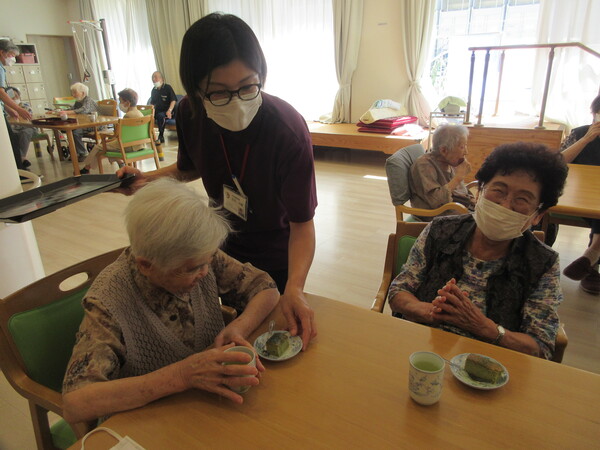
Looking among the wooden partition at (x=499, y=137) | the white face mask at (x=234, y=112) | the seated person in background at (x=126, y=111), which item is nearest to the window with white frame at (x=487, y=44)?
the wooden partition at (x=499, y=137)

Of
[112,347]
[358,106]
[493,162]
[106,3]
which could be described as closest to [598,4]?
[358,106]

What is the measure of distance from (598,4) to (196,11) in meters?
6.99

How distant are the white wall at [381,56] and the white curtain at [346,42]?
0.10 metres

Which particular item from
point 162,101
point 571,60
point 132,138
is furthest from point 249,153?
point 162,101

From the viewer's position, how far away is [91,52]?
10531mm

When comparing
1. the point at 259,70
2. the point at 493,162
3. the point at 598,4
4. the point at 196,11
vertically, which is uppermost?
the point at 196,11

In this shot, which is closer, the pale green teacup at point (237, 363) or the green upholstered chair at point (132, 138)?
the pale green teacup at point (237, 363)

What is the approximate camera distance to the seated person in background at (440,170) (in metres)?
2.76

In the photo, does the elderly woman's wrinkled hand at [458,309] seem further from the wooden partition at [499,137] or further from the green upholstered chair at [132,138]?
the green upholstered chair at [132,138]

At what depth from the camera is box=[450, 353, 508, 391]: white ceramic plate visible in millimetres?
963

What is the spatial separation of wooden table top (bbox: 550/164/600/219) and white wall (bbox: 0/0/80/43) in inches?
454

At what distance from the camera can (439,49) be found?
643 cm

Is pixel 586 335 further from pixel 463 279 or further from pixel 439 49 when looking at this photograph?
pixel 439 49

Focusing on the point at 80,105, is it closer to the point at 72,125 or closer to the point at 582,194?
the point at 72,125
